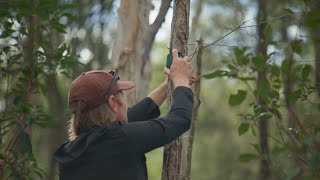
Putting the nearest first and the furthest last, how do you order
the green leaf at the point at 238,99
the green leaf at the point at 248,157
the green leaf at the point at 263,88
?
1. the green leaf at the point at 248,157
2. the green leaf at the point at 263,88
3. the green leaf at the point at 238,99

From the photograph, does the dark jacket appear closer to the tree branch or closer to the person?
the person

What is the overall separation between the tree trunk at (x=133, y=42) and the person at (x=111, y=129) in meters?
5.10

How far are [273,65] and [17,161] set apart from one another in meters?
2.84

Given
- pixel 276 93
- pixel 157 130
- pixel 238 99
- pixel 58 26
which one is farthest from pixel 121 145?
pixel 58 26

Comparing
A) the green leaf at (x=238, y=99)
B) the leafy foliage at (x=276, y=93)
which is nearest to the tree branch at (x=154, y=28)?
the leafy foliage at (x=276, y=93)

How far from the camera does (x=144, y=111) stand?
462 centimetres

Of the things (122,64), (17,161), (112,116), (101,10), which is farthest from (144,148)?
(101,10)

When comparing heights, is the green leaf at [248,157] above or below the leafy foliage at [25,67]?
below

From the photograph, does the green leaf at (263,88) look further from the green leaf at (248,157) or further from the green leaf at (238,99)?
the green leaf at (248,157)

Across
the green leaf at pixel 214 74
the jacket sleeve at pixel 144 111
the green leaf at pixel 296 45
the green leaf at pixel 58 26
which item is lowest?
Result: the jacket sleeve at pixel 144 111

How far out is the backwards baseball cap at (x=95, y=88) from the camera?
12.6 feet

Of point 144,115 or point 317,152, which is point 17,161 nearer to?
point 144,115

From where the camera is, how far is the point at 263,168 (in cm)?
1390

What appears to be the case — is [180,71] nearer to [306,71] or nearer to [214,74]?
[214,74]
